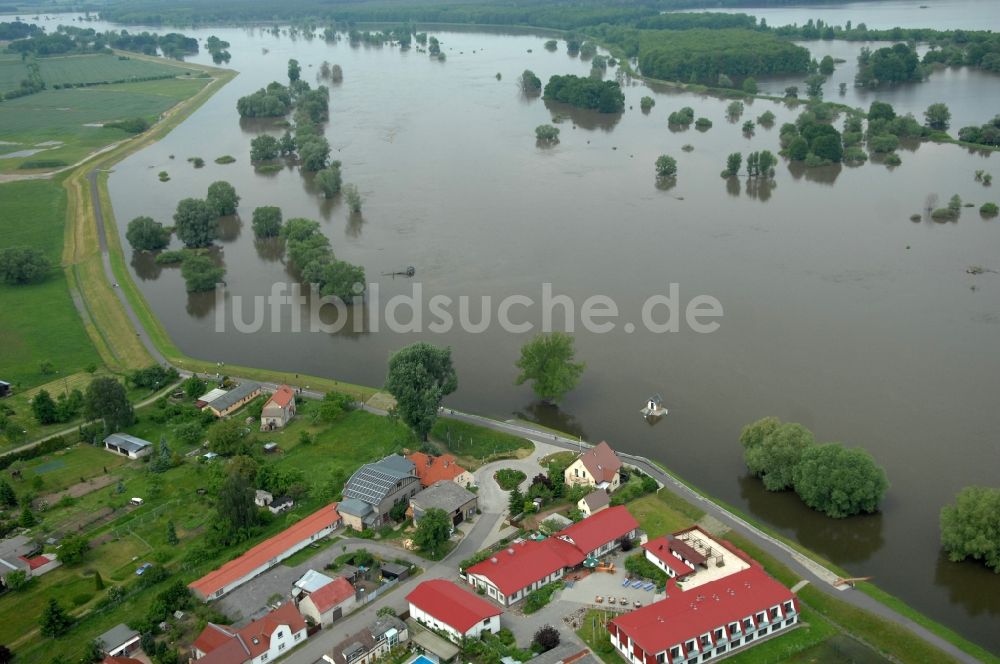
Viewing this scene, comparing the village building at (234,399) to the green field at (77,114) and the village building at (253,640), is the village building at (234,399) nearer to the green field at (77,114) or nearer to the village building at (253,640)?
the village building at (253,640)

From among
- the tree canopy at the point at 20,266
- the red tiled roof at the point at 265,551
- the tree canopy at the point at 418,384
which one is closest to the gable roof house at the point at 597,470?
the tree canopy at the point at 418,384

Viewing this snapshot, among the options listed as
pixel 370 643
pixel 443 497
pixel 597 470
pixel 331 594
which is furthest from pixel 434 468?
pixel 370 643

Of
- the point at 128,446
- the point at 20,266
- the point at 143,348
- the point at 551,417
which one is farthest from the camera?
the point at 20,266

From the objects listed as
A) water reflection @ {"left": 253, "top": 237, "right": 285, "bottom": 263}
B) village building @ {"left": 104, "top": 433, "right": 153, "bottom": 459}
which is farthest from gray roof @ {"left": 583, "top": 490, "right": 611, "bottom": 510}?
water reflection @ {"left": 253, "top": 237, "right": 285, "bottom": 263}

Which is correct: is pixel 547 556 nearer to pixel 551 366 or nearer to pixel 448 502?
pixel 448 502

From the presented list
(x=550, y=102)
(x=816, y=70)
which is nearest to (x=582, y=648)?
(x=550, y=102)

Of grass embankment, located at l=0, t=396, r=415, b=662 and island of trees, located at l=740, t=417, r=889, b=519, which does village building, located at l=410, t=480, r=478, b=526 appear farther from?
island of trees, located at l=740, t=417, r=889, b=519
